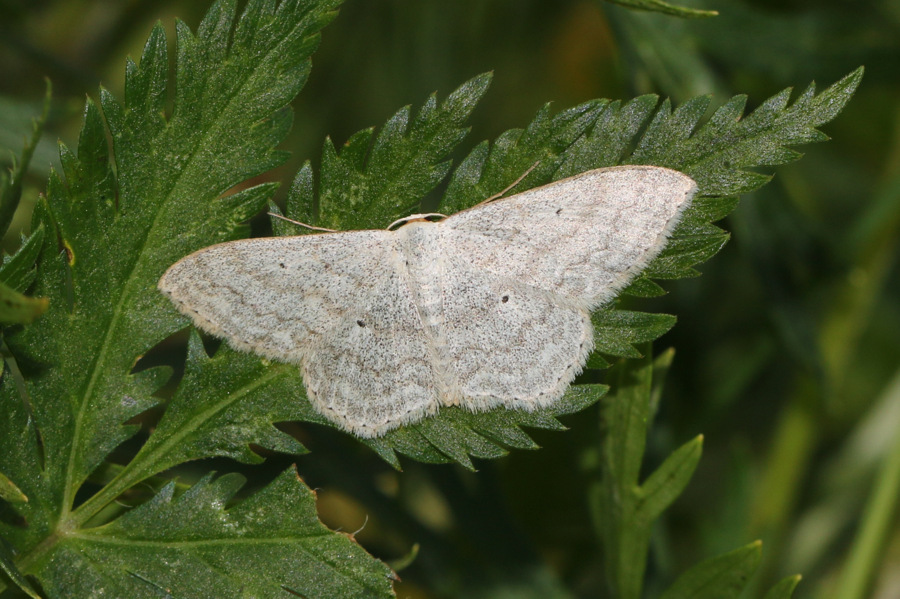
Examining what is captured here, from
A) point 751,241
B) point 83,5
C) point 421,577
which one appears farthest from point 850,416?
point 83,5

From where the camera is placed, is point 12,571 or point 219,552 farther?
point 219,552

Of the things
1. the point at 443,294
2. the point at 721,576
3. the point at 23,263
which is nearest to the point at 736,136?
the point at 443,294

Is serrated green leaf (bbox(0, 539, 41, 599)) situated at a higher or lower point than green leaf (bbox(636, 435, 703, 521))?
higher

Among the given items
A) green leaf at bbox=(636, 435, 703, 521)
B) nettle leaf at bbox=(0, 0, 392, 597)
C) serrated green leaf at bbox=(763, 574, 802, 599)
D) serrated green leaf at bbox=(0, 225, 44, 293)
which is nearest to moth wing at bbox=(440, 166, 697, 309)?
green leaf at bbox=(636, 435, 703, 521)

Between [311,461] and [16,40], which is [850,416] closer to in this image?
[311,461]

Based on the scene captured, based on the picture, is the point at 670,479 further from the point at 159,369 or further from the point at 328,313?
the point at 159,369

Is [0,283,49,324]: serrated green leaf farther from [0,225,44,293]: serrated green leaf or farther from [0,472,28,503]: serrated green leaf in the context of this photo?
[0,472,28,503]: serrated green leaf

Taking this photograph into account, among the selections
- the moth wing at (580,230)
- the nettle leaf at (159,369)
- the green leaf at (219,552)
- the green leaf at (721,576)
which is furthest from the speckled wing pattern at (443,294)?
the green leaf at (721,576)
